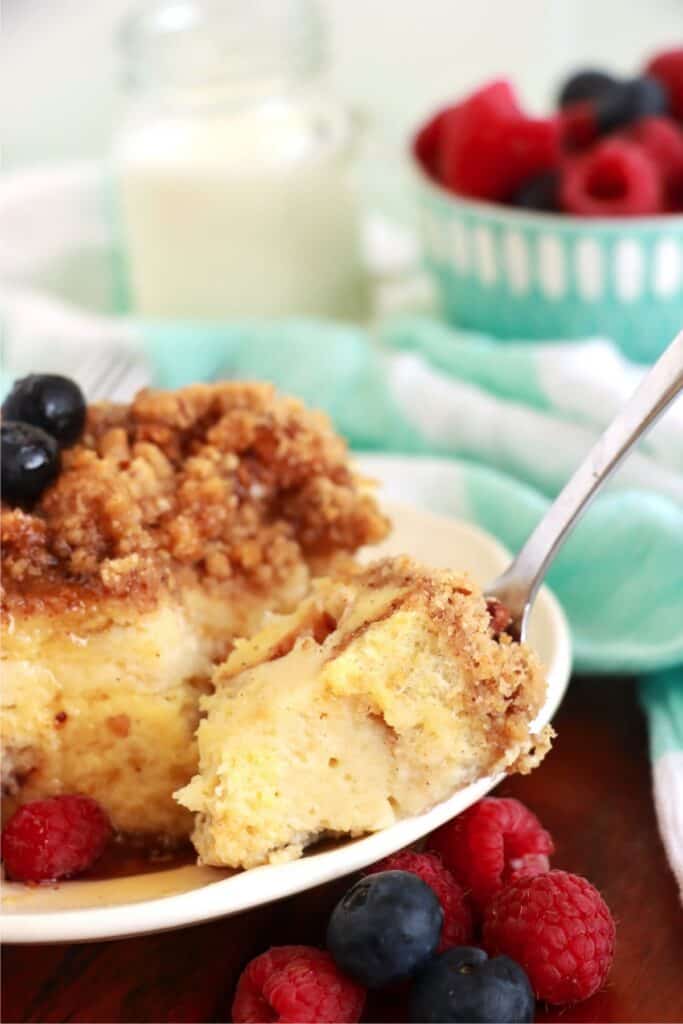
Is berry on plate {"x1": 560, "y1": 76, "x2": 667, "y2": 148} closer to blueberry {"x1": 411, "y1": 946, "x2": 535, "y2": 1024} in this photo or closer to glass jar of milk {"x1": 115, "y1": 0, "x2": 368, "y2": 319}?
glass jar of milk {"x1": 115, "y1": 0, "x2": 368, "y2": 319}

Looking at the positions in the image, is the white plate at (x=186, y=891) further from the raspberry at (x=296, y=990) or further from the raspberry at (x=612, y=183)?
the raspberry at (x=612, y=183)

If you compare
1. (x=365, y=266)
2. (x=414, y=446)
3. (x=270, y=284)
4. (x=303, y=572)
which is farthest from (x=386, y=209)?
(x=303, y=572)

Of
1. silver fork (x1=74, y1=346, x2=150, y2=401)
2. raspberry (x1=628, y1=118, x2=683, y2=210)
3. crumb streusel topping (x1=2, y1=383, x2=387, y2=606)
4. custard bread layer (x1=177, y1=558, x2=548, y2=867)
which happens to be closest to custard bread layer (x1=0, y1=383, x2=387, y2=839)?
crumb streusel topping (x1=2, y1=383, x2=387, y2=606)

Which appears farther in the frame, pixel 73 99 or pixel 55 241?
pixel 73 99

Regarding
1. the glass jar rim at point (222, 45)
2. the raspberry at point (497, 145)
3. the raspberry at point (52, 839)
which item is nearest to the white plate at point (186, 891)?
the raspberry at point (52, 839)

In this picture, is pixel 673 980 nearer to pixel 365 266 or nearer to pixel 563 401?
pixel 563 401

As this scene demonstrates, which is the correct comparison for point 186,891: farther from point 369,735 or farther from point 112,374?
point 112,374

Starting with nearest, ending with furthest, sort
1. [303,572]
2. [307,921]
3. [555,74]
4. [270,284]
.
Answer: [307,921], [303,572], [270,284], [555,74]

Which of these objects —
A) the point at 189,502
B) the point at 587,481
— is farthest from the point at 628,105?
the point at 189,502
